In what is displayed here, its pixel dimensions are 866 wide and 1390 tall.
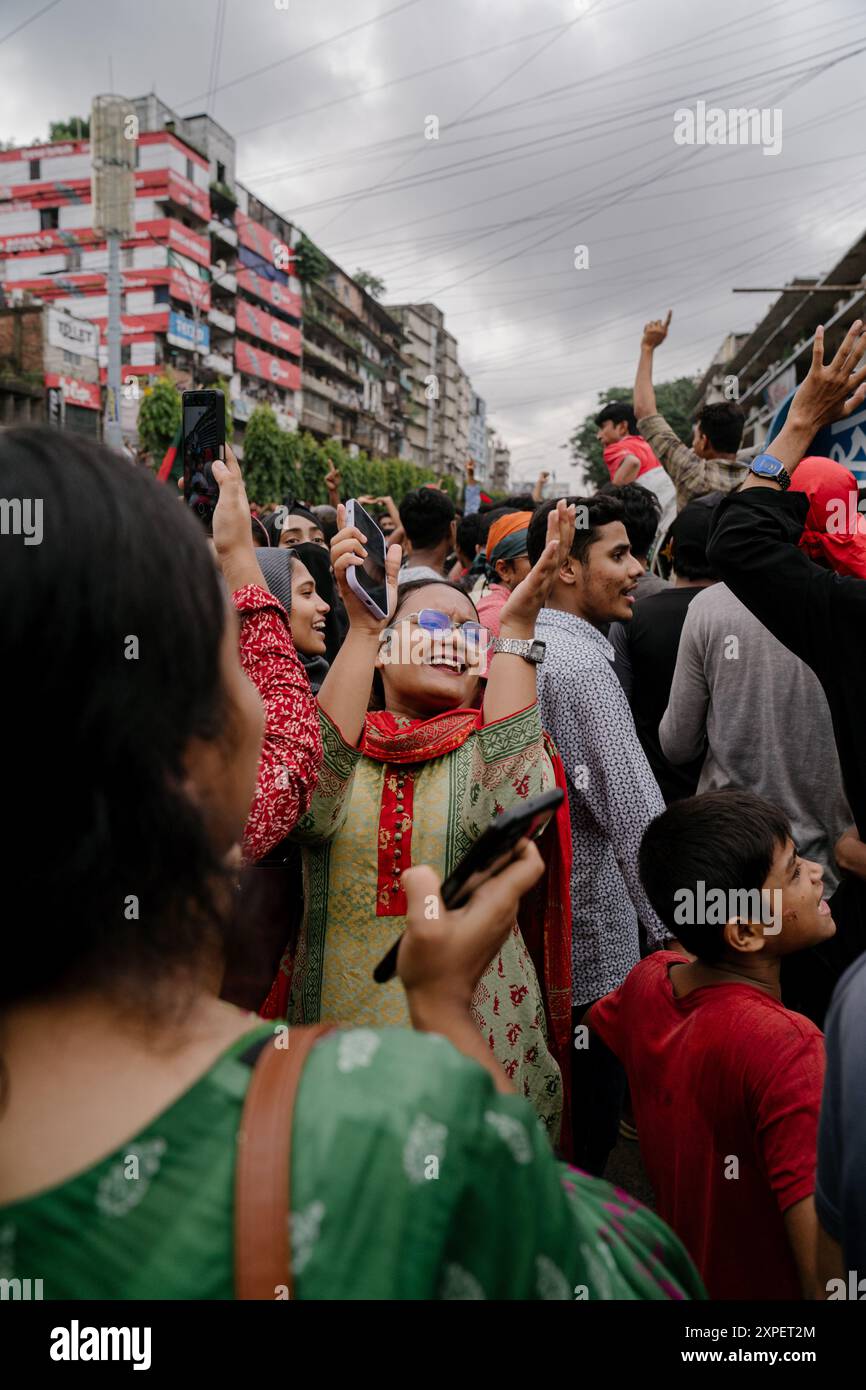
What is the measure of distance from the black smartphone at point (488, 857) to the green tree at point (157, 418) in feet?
129

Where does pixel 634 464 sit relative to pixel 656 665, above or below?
above

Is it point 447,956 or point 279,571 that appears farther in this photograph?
point 279,571

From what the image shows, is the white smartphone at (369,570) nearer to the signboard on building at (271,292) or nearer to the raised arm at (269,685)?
the raised arm at (269,685)

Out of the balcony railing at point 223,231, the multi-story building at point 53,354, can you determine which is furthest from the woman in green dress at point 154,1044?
the balcony railing at point 223,231

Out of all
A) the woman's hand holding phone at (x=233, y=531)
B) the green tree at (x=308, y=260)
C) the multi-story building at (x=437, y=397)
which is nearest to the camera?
the woman's hand holding phone at (x=233, y=531)

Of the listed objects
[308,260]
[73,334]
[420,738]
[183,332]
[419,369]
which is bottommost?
[420,738]

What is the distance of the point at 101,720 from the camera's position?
80 centimetres

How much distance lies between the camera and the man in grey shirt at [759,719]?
279 centimetres

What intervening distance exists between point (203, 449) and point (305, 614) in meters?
1.19

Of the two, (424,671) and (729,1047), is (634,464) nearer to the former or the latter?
(424,671)

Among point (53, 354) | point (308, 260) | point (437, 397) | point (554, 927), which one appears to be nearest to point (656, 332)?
point (554, 927)

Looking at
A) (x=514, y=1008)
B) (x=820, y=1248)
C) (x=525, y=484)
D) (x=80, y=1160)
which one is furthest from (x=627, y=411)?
(x=525, y=484)
